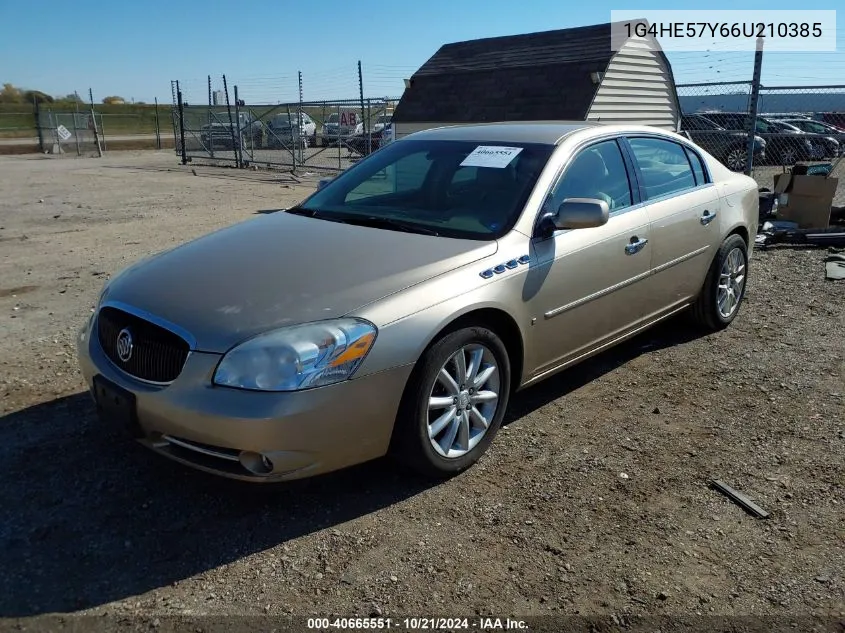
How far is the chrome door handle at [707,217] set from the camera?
493 cm

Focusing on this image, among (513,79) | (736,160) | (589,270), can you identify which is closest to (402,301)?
(589,270)

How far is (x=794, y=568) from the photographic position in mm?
2734

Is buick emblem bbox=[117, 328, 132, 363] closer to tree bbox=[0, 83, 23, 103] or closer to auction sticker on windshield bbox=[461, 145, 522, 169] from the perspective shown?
auction sticker on windshield bbox=[461, 145, 522, 169]

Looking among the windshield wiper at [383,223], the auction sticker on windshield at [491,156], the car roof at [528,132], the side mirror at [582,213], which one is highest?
the car roof at [528,132]

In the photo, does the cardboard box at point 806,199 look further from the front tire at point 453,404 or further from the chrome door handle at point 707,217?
the front tire at point 453,404

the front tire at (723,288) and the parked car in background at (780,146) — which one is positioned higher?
the parked car in background at (780,146)

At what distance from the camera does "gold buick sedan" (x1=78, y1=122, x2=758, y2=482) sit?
280 centimetres

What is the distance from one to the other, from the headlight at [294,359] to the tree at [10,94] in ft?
209

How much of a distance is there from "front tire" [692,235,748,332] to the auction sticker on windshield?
2003 mm

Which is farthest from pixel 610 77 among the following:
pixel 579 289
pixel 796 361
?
pixel 579 289

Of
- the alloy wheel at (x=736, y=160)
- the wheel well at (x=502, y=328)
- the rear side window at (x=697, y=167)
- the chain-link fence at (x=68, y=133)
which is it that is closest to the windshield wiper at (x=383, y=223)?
the wheel well at (x=502, y=328)

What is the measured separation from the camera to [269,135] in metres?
25.5

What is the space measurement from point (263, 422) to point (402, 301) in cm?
76

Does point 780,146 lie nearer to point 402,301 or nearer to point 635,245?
point 635,245
